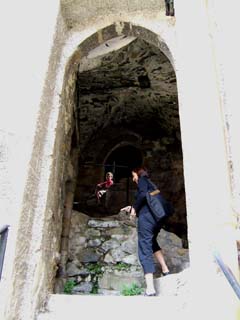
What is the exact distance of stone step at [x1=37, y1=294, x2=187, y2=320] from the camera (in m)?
2.04

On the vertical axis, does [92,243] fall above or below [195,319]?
above

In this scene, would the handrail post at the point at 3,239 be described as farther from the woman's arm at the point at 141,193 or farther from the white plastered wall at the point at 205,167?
the woman's arm at the point at 141,193

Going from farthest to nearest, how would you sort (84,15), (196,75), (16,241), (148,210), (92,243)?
(92,243), (84,15), (148,210), (196,75), (16,241)

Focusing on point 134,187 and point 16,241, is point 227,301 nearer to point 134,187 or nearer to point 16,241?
point 16,241

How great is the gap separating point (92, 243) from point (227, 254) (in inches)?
91.7

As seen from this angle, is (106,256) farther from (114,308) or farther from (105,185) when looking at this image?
(105,185)

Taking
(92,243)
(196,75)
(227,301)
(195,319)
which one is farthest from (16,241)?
(92,243)

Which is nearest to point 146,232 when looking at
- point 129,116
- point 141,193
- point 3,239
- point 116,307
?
point 141,193

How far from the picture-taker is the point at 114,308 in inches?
83.5

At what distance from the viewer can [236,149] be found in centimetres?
226

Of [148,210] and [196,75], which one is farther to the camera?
[148,210]

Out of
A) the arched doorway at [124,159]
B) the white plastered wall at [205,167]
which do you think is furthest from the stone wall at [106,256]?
the arched doorway at [124,159]

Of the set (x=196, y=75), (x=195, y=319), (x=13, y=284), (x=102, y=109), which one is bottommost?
(x=195, y=319)

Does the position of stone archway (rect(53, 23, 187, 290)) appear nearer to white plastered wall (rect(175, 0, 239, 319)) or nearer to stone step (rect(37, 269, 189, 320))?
white plastered wall (rect(175, 0, 239, 319))
